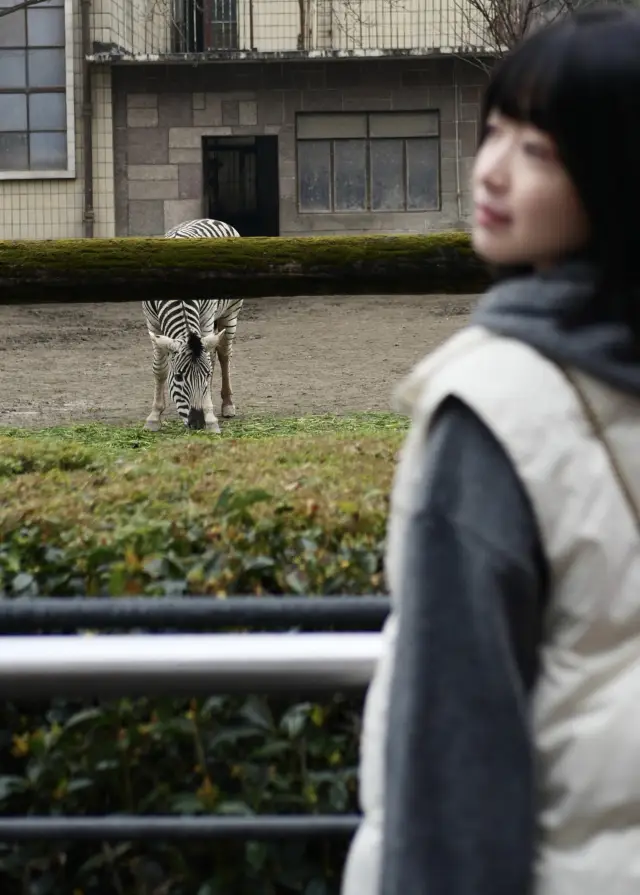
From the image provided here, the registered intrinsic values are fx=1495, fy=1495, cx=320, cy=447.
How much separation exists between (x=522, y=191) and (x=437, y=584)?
360 mm

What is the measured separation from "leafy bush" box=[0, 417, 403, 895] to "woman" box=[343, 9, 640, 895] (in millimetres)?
1189

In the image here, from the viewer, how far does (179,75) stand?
23797mm

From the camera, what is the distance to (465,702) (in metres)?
1.15

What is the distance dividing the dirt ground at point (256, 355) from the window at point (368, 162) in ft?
8.38

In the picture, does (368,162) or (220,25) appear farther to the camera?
(220,25)

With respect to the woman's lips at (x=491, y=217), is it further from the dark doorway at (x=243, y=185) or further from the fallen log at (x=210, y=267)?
the dark doorway at (x=243, y=185)

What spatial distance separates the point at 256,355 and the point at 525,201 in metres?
16.8

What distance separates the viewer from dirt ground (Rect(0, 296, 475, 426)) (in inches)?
551

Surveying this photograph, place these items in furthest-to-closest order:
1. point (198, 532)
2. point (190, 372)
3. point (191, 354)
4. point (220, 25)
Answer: point (220, 25) → point (191, 354) → point (190, 372) → point (198, 532)

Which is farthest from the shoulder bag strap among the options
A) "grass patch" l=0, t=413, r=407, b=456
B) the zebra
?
the zebra

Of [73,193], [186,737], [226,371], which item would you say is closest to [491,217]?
[186,737]

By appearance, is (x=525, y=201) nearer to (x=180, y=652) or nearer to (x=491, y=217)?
(x=491, y=217)

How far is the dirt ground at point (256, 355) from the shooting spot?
14.0 m

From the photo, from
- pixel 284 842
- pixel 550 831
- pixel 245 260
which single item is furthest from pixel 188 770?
pixel 245 260
